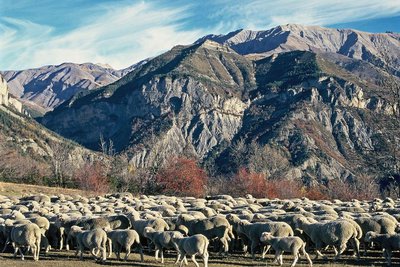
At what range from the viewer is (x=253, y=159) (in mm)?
172000

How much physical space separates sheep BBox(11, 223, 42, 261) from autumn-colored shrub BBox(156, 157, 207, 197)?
158ft

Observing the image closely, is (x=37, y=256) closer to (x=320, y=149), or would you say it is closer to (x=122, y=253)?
(x=122, y=253)

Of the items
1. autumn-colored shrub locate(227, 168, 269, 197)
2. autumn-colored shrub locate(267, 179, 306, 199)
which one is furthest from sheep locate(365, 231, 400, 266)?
autumn-colored shrub locate(267, 179, 306, 199)

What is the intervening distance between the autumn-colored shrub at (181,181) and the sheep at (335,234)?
160 ft

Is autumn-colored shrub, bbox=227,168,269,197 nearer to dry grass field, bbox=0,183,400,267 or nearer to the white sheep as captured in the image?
dry grass field, bbox=0,183,400,267

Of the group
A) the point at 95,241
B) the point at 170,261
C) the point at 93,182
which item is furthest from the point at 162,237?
the point at 93,182

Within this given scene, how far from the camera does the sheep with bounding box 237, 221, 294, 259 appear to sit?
2212cm

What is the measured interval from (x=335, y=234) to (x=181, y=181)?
54493 mm

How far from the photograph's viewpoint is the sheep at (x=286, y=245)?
19734mm

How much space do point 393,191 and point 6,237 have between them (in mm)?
73658

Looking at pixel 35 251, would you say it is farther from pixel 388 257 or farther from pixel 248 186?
pixel 248 186

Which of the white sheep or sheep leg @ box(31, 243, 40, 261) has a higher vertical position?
the white sheep

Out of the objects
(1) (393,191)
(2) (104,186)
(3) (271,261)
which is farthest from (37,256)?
(1) (393,191)

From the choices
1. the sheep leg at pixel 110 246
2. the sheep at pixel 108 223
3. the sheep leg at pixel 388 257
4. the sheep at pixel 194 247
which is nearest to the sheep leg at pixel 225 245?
the sheep at pixel 194 247
